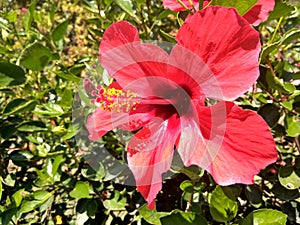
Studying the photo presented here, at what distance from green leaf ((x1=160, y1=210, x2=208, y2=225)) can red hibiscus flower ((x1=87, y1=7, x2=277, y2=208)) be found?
63 mm

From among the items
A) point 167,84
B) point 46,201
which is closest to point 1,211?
point 46,201

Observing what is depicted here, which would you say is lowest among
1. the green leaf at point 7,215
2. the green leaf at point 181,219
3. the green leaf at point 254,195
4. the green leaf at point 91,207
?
the green leaf at point 91,207

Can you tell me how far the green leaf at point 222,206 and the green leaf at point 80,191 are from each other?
20.0 inches

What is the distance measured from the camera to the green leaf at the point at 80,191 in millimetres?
1297

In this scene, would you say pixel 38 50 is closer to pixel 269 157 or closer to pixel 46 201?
pixel 46 201

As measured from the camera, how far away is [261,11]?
2.90 feet

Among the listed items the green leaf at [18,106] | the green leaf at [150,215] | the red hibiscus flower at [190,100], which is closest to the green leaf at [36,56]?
the green leaf at [18,106]

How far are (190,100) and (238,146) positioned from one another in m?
0.17

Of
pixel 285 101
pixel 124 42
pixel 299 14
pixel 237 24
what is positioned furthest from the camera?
pixel 299 14

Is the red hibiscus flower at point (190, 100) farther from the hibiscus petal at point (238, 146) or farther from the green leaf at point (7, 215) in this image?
the green leaf at point (7, 215)

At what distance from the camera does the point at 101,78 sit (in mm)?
1286

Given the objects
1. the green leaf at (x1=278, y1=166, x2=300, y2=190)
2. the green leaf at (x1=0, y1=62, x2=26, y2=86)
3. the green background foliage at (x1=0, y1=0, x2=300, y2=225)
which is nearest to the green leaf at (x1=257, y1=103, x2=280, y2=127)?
the green background foliage at (x1=0, y1=0, x2=300, y2=225)

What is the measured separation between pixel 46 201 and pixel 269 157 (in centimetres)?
81

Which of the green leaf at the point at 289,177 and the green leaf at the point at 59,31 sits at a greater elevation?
the green leaf at the point at 59,31
